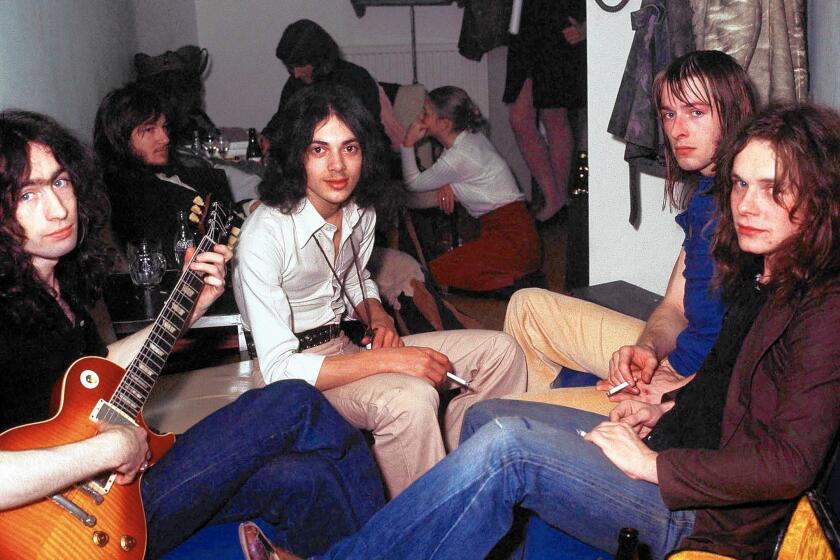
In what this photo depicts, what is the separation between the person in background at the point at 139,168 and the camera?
3389 mm

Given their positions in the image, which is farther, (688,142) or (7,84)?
(7,84)

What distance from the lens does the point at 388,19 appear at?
683cm

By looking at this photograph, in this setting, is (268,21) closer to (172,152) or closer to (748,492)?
(172,152)

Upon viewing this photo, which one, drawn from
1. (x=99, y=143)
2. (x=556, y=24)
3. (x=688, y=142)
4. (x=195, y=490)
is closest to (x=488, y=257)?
(x=556, y=24)

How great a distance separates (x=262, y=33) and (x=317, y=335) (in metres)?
5.02

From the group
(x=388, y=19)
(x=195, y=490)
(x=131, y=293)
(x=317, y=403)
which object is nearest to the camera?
(x=195, y=490)

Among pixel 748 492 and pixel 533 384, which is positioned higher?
pixel 748 492

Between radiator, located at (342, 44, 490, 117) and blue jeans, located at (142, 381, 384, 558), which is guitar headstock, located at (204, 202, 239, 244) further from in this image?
radiator, located at (342, 44, 490, 117)

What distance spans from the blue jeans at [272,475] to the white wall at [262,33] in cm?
527

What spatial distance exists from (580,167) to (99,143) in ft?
6.38

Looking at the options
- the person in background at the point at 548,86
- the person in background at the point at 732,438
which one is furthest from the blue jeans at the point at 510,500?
the person in background at the point at 548,86

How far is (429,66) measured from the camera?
6879 mm

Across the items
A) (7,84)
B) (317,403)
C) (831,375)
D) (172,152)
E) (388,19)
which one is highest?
(388,19)

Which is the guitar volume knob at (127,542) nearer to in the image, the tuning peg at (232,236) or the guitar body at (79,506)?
the guitar body at (79,506)
